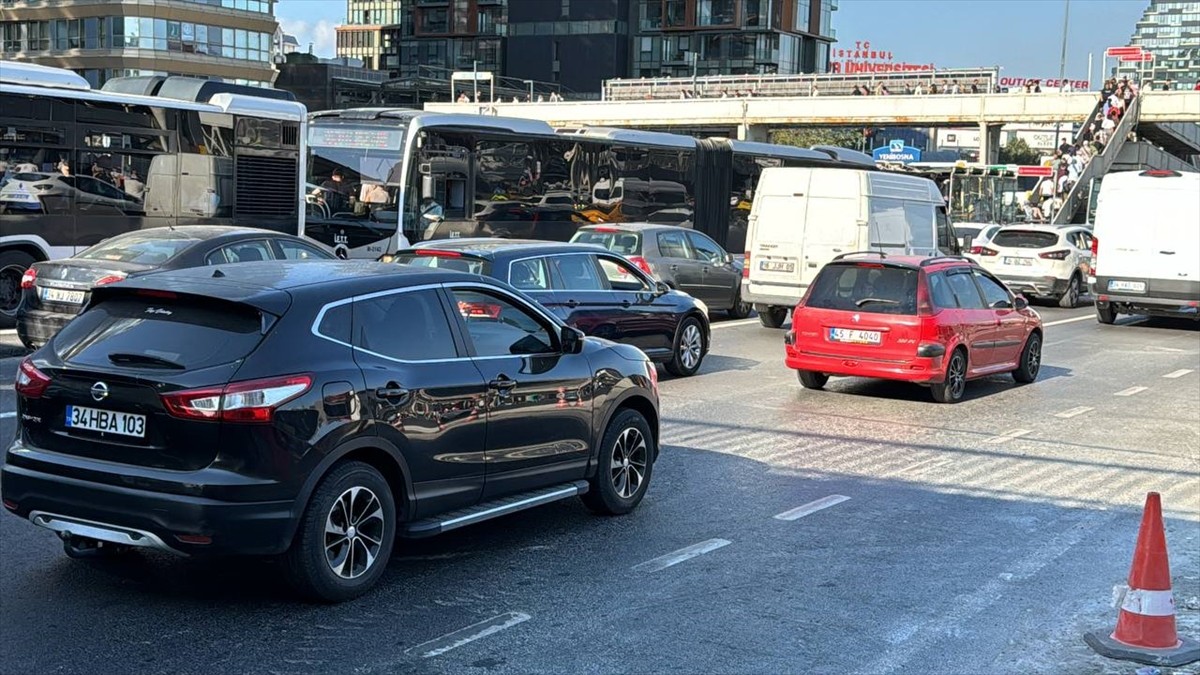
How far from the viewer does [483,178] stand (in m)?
23.7

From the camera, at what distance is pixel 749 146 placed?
33.2 meters

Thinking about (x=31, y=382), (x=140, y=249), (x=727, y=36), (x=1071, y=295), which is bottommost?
(x=1071, y=295)

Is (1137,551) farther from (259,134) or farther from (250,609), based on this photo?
(259,134)

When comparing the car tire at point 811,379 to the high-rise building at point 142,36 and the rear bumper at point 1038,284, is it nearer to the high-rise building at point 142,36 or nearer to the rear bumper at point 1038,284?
the rear bumper at point 1038,284

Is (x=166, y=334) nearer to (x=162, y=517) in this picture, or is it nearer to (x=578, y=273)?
(x=162, y=517)

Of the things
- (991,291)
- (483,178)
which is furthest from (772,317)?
(991,291)

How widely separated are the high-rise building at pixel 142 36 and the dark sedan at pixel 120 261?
7325 cm

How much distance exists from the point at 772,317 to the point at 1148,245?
25.3ft

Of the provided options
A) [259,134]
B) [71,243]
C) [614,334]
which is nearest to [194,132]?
[259,134]

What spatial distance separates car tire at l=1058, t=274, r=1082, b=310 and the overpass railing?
34.9 metres

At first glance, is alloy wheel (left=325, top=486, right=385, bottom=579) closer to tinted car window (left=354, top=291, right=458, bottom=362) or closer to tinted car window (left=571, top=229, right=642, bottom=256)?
tinted car window (left=354, top=291, right=458, bottom=362)

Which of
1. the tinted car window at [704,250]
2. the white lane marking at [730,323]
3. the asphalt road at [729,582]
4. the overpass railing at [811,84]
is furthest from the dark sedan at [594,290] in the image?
the overpass railing at [811,84]

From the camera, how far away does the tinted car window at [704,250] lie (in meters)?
21.4

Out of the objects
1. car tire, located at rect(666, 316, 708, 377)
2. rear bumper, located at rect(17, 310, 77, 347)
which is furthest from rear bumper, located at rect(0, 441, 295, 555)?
car tire, located at rect(666, 316, 708, 377)
